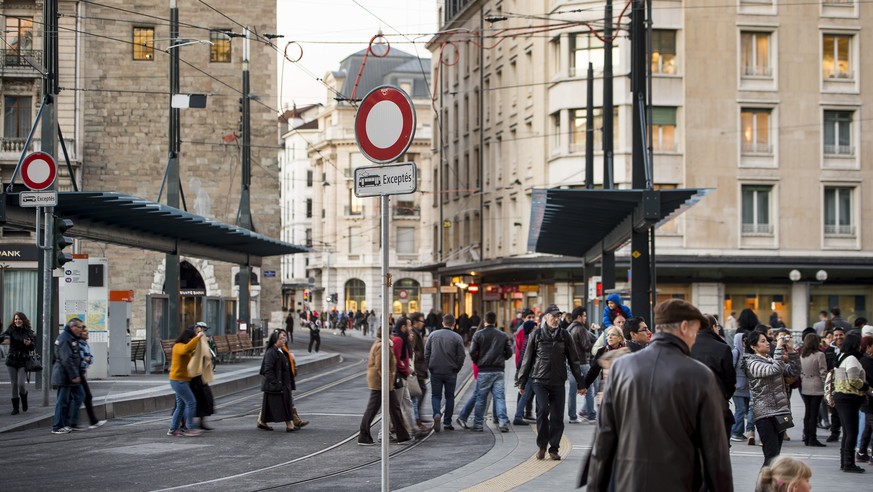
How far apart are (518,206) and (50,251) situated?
121 ft

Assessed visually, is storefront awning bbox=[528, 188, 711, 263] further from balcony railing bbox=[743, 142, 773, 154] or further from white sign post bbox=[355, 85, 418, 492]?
balcony railing bbox=[743, 142, 773, 154]

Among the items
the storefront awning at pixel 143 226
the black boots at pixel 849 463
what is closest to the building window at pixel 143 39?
the storefront awning at pixel 143 226

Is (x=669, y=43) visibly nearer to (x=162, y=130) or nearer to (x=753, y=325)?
(x=162, y=130)

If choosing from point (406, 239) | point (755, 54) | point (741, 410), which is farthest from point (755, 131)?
point (406, 239)

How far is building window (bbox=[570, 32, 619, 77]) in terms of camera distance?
50656 millimetres

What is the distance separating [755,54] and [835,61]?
3263 millimetres

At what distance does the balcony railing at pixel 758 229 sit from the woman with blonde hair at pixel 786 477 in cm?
4518

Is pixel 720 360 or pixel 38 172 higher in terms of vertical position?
pixel 38 172

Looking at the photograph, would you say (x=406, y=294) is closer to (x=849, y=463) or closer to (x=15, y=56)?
(x=15, y=56)

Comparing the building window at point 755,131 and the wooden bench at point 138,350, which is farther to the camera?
the building window at point 755,131

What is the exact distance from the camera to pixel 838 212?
49.6m

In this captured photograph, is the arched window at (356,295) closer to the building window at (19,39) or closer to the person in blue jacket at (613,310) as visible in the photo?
the building window at (19,39)

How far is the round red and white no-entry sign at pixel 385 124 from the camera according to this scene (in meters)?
8.48

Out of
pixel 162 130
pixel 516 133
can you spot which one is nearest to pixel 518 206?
pixel 516 133
